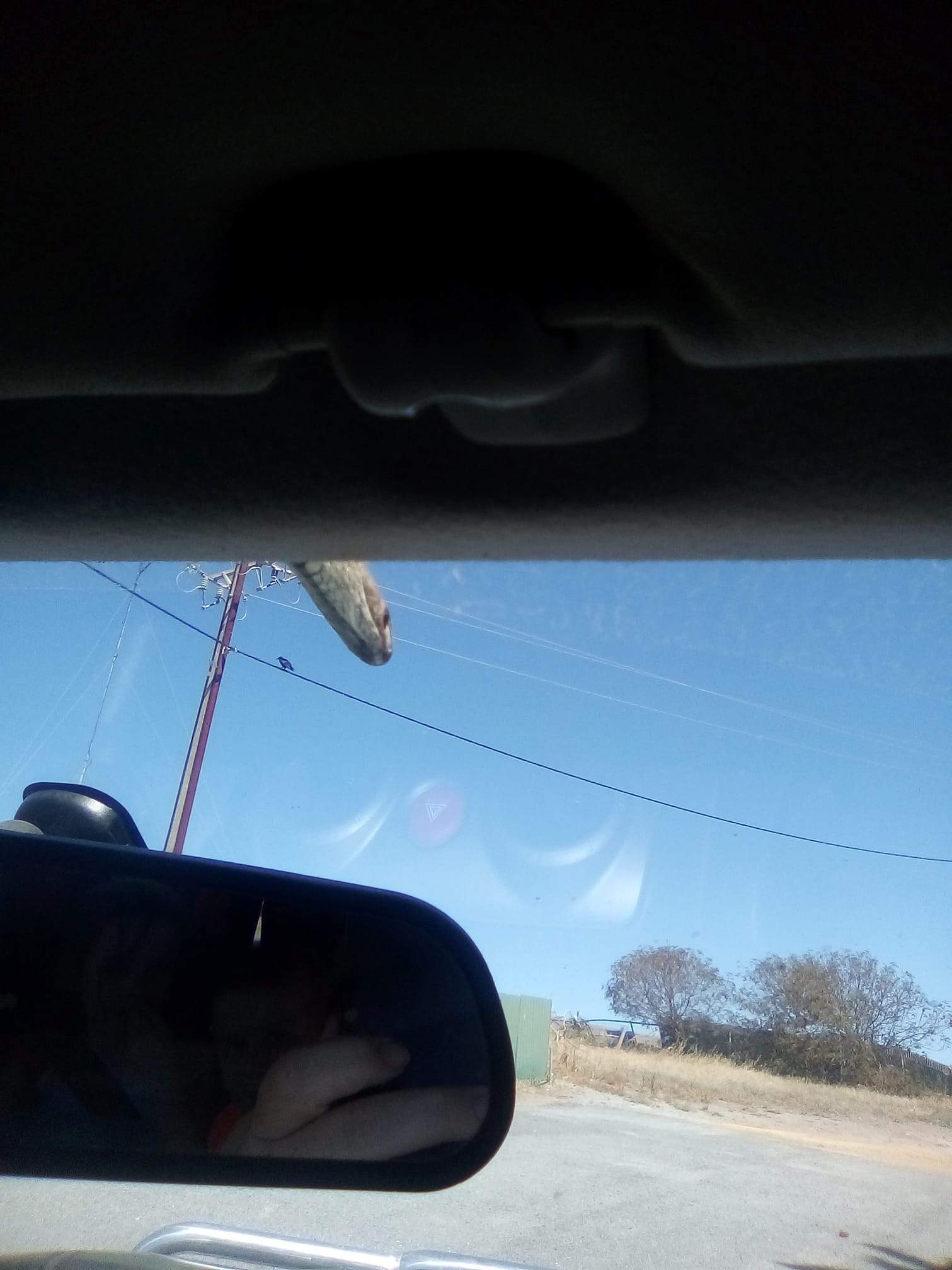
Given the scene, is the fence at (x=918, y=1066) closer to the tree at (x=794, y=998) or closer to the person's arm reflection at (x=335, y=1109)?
the tree at (x=794, y=998)

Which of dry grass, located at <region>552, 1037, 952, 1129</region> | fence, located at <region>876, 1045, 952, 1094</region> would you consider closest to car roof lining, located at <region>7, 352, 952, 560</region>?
fence, located at <region>876, 1045, 952, 1094</region>

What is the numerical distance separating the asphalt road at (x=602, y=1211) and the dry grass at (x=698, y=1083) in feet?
11.4

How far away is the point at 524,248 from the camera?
55.2 inches

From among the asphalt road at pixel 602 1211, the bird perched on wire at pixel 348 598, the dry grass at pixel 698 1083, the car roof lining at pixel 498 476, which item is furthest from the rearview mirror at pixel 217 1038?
the dry grass at pixel 698 1083

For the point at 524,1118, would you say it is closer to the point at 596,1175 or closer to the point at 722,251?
the point at 596,1175

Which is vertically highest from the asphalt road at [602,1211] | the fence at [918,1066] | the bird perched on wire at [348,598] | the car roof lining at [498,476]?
the car roof lining at [498,476]

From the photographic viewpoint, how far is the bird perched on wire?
218cm

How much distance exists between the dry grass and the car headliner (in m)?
13.3

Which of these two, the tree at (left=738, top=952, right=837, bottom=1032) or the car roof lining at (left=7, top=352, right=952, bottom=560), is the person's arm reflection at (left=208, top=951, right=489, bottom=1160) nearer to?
the car roof lining at (left=7, top=352, right=952, bottom=560)

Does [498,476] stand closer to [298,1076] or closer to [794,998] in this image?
[298,1076]

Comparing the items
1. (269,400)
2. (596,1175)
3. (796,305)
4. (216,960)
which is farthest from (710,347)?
(596,1175)

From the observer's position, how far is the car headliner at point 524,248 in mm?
1163

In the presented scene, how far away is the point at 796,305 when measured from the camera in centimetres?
139

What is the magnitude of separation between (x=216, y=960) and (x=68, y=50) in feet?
4.53
